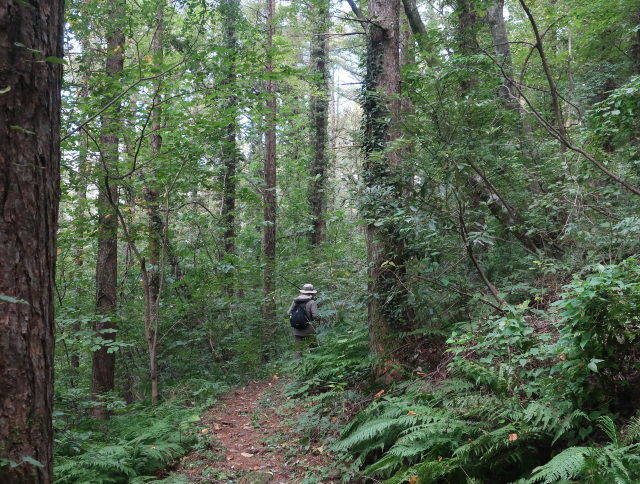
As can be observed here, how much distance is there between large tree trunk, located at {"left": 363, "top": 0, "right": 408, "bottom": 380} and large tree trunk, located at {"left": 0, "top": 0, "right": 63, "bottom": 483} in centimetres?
398

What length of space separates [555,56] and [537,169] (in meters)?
7.39

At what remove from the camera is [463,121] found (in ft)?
19.7

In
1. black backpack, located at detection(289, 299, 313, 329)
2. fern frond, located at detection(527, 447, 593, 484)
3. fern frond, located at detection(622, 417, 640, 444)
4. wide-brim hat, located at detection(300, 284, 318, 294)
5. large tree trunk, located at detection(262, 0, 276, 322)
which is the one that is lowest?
fern frond, located at detection(527, 447, 593, 484)

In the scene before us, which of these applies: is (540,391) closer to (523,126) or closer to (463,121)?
(463,121)

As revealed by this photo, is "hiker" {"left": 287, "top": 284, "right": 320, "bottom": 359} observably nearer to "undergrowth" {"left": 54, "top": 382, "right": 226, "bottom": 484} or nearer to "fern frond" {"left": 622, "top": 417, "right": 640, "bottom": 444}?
"undergrowth" {"left": 54, "top": 382, "right": 226, "bottom": 484}

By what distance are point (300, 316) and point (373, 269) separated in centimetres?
349

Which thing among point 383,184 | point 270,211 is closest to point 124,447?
point 383,184

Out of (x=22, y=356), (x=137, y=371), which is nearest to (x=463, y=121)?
(x=22, y=356)

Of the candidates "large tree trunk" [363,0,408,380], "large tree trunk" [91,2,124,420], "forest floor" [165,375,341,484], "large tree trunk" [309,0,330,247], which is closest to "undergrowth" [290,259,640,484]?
"forest floor" [165,375,341,484]

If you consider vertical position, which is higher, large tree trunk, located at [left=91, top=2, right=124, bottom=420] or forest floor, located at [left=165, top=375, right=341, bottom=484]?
large tree trunk, located at [left=91, top=2, right=124, bottom=420]

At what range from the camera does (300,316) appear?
31.8 ft

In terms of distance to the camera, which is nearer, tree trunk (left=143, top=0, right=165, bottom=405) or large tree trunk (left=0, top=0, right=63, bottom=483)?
large tree trunk (left=0, top=0, right=63, bottom=483)

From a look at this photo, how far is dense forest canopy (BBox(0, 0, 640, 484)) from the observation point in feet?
9.11

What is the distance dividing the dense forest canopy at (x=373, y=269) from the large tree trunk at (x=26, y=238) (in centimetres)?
1
